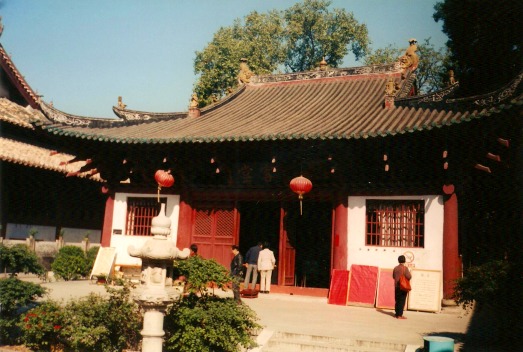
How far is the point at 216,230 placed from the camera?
42.9 ft

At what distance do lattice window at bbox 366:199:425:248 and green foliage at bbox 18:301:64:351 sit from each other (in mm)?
7003

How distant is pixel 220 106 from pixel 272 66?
1472 centimetres

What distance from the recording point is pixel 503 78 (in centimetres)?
1702

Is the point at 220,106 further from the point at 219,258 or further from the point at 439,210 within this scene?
the point at 439,210

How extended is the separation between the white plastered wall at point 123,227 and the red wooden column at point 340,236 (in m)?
4.34

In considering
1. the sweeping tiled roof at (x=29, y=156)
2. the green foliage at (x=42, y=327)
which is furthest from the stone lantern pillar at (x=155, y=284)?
the sweeping tiled roof at (x=29, y=156)

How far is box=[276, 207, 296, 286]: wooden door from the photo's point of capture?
12438mm

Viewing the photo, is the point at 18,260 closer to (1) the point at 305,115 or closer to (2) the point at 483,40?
(1) the point at 305,115

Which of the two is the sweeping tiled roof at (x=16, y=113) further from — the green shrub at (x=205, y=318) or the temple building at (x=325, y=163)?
the green shrub at (x=205, y=318)

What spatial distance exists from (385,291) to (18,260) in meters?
7.44

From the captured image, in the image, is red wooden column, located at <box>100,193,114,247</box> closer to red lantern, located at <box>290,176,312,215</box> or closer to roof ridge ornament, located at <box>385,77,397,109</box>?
red lantern, located at <box>290,176,312,215</box>

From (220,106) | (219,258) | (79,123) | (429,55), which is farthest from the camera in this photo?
(429,55)

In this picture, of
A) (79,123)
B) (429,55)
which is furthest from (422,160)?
(429,55)

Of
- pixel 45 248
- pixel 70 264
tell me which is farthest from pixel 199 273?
pixel 45 248
